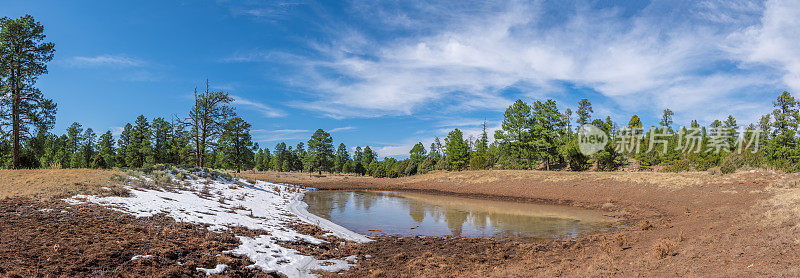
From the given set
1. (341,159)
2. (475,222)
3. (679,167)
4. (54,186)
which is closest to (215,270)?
(54,186)

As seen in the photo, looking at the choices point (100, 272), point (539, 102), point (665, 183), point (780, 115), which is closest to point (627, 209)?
point (665, 183)

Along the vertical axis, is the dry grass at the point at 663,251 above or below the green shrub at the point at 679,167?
below

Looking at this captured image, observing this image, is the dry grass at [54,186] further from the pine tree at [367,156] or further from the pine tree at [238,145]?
the pine tree at [367,156]

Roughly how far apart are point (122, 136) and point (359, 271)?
2812 inches

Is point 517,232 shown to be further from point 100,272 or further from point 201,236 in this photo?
point 100,272

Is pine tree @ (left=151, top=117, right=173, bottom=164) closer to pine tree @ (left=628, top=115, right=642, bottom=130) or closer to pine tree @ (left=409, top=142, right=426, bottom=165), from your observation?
pine tree @ (left=409, top=142, right=426, bottom=165)

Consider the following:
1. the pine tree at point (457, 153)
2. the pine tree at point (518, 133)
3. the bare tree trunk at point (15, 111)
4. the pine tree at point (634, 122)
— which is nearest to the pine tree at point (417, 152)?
the pine tree at point (457, 153)

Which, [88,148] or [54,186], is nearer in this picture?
[54,186]

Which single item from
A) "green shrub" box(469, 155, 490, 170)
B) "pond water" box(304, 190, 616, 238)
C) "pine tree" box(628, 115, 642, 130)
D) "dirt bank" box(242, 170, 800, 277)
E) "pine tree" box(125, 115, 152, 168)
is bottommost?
"pond water" box(304, 190, 616, 238)

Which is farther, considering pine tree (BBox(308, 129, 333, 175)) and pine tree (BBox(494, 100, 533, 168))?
pine tree (BBox(308, 129, 333, 175))

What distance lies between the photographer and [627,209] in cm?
2134

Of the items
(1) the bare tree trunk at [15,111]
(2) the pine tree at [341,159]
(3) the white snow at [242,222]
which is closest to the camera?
(3) the white snow at [242,222]

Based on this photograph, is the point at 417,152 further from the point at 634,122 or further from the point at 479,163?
the point at 634,122

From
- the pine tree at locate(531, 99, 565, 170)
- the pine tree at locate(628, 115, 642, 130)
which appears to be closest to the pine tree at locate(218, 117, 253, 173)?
the pine tree at locate(531, 99, 565, 170)
